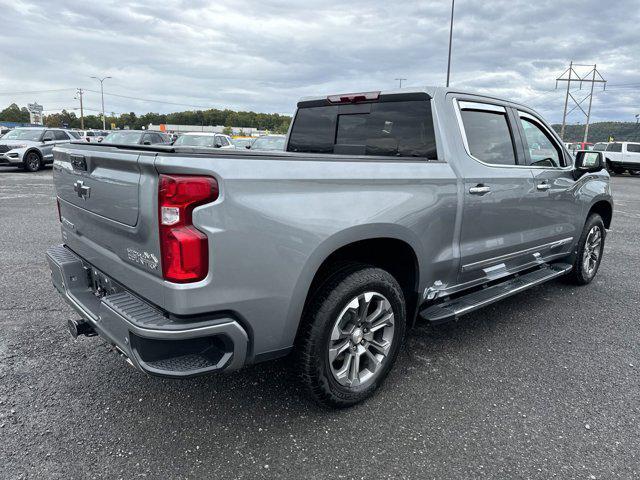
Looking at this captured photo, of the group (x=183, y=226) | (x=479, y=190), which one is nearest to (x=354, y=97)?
(x=479, y=190)

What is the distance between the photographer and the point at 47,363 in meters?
3.26

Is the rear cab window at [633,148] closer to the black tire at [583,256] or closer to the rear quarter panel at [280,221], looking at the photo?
the black tire at [583,256]

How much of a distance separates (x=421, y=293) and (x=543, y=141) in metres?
2.22

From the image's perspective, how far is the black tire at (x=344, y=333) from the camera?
2541 millimetres

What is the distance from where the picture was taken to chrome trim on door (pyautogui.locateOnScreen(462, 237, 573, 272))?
3.47 m

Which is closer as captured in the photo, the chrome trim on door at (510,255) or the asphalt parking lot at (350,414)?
the asphalt parking lot at (350,414)

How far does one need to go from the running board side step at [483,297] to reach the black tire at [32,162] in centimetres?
1885

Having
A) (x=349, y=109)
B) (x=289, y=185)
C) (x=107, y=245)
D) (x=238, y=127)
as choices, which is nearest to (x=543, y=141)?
(x=349, y=109)

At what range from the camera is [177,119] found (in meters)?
108

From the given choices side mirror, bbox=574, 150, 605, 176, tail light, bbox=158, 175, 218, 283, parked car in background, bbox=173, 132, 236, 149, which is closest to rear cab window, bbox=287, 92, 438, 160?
tail light, bbox=158, 175, 218, 283

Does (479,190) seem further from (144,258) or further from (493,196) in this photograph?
(144,258)

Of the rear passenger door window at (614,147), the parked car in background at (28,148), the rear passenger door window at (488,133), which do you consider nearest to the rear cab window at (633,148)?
the rear passenger door window at (614,147)

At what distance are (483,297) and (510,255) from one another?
0.50 metres

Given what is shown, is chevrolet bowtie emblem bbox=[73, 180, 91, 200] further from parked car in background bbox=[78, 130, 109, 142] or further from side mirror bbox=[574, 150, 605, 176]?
parked car in background bbox=[78, 130, 109, 142]
